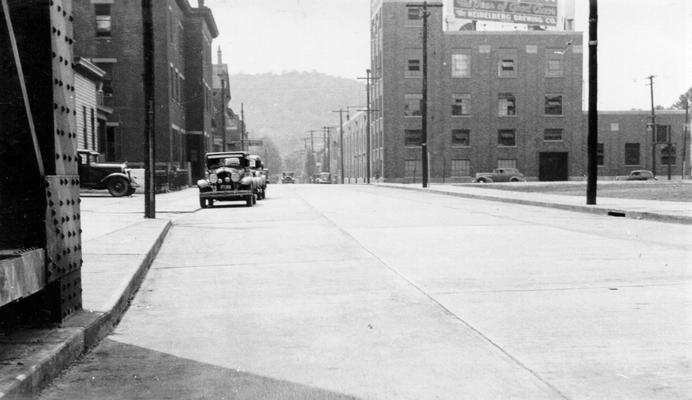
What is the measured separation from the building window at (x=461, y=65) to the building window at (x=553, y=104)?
8.34 m

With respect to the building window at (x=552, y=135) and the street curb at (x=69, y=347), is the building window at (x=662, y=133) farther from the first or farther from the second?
the street curb at (x=69, y=347)

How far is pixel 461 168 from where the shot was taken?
72.3 meters

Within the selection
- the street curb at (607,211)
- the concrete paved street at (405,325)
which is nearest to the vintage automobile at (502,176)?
the street curb at (607,211)

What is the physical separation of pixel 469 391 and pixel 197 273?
5.73 m

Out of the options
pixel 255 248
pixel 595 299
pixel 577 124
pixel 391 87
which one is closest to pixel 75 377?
pixel 595 299

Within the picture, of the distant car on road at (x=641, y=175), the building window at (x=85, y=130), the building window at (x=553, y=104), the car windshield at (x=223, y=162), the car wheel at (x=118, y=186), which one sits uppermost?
the building window at (x=553, y=104)

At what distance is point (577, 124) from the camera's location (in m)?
73.3

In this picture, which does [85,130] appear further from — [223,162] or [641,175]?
[641,175]

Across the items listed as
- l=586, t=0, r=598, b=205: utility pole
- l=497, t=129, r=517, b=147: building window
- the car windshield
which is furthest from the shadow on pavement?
l=497, t=129, r=517, b=147: building window

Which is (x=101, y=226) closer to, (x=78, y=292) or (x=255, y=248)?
(x=255, y=248)

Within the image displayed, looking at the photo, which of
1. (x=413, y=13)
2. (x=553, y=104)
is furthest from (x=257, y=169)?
(x=553, y=104)

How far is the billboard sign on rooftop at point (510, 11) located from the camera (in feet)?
227

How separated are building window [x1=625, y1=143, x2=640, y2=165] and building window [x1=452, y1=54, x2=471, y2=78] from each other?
19.2m

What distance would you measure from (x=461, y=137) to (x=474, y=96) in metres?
4.19
